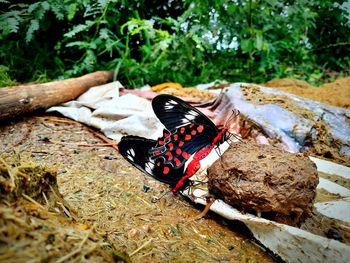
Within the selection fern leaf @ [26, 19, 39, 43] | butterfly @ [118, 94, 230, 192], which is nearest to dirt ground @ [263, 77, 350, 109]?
butterfly @ [118, 94, 230, 192]

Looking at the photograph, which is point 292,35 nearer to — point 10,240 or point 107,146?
point 107,146

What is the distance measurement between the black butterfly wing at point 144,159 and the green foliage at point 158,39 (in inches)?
74.3

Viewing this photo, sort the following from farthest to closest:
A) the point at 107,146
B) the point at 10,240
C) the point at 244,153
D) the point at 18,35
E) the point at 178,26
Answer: the point at 18,35 < the point at 178,26 < the point at 107,146 < the point at 244,153 < the point at 10,240

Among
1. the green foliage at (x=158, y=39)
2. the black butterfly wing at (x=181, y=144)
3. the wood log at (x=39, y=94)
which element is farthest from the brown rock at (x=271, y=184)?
the green foliage at (x=158, y=39)

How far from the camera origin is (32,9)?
131 inches

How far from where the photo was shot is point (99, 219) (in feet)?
5.18

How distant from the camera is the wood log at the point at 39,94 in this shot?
2.55m

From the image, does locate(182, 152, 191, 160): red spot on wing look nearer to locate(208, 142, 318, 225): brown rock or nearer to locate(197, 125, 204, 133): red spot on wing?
locate(197, 125, 204, 133): red spot on wing

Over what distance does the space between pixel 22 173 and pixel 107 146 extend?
4.98 ft

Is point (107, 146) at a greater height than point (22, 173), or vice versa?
point (22, 173)

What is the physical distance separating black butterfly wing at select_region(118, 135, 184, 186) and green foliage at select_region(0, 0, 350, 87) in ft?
6.19

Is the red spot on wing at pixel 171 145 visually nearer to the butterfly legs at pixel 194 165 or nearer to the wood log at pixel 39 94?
the butterfly legs at pixel 194 165

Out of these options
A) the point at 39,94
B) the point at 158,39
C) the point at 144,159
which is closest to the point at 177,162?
the point at 144,159

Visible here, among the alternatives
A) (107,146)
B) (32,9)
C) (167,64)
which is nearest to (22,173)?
(107,146)
